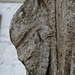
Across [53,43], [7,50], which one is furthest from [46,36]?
[7,50]

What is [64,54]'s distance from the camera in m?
0.78

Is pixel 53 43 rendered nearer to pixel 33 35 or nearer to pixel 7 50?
pixel 33 35

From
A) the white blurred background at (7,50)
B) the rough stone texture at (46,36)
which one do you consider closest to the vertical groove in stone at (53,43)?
the rough stone texture at (46,36)

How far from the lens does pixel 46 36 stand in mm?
834

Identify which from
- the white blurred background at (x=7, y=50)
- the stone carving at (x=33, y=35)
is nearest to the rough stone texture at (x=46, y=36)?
the stone carving at (x=33, y=35)

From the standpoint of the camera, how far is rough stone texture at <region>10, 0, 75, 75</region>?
759 millimetres

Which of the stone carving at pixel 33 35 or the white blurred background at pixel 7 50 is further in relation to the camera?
the white blurred background at pixel 7 50

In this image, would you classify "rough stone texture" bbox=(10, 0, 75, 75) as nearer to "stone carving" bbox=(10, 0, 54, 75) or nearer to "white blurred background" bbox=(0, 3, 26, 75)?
"stone carving" bbox=(10, 0, 54, 75)

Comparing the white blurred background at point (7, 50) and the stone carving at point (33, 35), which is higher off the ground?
the stone carving at point (33, 35)

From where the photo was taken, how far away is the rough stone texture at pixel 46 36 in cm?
76

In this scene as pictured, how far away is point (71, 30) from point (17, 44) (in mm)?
250

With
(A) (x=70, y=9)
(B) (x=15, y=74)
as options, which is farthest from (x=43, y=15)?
(B) (x=15, y=74)

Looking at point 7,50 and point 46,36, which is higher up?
point 46,36

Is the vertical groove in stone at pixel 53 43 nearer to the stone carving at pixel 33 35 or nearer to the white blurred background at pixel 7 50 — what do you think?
the stone carving at pixel 33 35
